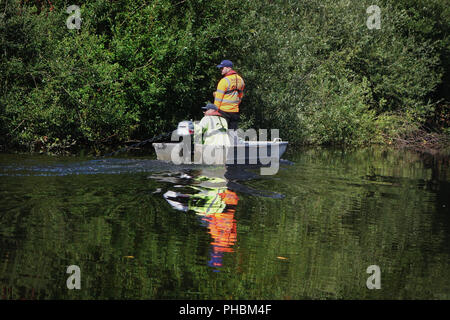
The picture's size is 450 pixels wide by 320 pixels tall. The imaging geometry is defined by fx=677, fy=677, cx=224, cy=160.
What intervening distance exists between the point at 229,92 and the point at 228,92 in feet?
0.08

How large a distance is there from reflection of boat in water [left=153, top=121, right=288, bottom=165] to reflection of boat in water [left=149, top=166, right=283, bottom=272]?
0.27m

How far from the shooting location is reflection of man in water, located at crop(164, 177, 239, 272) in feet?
23.8

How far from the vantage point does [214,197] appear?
35.1ft

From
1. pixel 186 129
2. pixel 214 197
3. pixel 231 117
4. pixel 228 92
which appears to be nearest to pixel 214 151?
pixel 186 129

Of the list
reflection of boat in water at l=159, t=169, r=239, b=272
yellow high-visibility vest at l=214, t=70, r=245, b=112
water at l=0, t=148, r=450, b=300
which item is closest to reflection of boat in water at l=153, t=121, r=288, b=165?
water at l=0, t=148, r=450, b=300

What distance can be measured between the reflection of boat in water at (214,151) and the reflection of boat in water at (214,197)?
266 millimetres

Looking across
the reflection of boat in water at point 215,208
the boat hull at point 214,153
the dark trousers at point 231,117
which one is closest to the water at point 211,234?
the reflection of boat in water at point 215,208

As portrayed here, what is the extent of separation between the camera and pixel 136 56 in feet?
55.3

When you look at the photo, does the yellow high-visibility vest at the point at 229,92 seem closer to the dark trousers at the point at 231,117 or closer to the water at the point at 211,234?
the dark trousers at the point at 231,117

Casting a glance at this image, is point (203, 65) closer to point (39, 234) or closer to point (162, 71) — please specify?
point (162, 71)

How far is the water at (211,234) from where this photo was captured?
19.5ft

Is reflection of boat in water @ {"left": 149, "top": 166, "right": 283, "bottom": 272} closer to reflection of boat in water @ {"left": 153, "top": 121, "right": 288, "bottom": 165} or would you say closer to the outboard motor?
reflection of boat in water @ {"left": 153, "top": 121, "right": 288, "bottom": 165}

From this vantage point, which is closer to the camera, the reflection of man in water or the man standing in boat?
the reflection of man in water

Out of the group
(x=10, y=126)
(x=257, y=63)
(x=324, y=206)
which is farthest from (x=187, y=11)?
(x=324, y=206)
